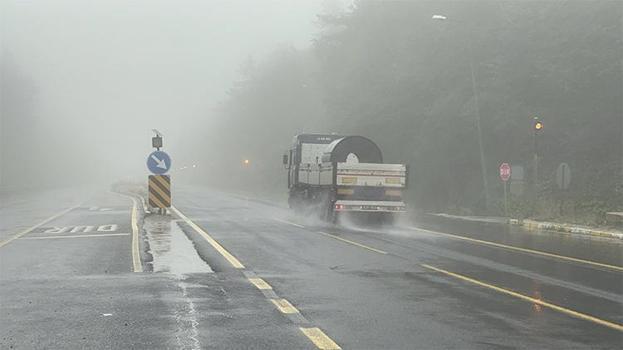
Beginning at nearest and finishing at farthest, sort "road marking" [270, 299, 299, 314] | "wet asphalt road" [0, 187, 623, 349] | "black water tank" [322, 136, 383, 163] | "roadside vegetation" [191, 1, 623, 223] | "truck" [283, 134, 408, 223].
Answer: "wet asphalt road" [0, 187, 623, 349]
"road marking" [270, 299, 299, 314]
"truck" [283, 134, 408, 223]
"black water tank" [322, 136, 383, 163]
"roadside vegetation" [191, 1, 623, 223]

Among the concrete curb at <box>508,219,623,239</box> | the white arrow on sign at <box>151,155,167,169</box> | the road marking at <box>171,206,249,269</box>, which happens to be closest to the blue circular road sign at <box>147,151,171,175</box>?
the white arrow on sign at <box>151,155,167,169</box>

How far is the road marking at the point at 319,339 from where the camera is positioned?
611 cm

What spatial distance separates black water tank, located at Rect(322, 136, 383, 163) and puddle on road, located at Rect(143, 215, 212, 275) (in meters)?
7.07

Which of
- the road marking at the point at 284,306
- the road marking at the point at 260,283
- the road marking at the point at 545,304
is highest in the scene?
the road marking at the point at 545,304

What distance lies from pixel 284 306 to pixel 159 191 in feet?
54.3

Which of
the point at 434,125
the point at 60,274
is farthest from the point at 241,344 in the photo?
the point at 434,125

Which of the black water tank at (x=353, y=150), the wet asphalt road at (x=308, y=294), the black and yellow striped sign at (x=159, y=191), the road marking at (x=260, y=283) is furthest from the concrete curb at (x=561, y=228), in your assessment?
the black and yellow striped sign at (x=159, y=191)

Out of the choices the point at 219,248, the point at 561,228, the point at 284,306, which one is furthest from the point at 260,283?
the point at 561,228

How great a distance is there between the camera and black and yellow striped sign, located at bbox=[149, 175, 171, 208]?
76.1 ft

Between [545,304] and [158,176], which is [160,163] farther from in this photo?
[545,304]

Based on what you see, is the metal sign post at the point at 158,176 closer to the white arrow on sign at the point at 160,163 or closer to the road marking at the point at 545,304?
the white arrow on sign at the point at 160,163

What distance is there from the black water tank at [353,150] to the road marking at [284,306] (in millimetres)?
16343

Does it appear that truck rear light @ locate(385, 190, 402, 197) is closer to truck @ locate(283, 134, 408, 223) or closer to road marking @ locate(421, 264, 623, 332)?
truck @ locate(283, 134, 408, 223)

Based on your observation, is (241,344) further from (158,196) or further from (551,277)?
(158,196)
